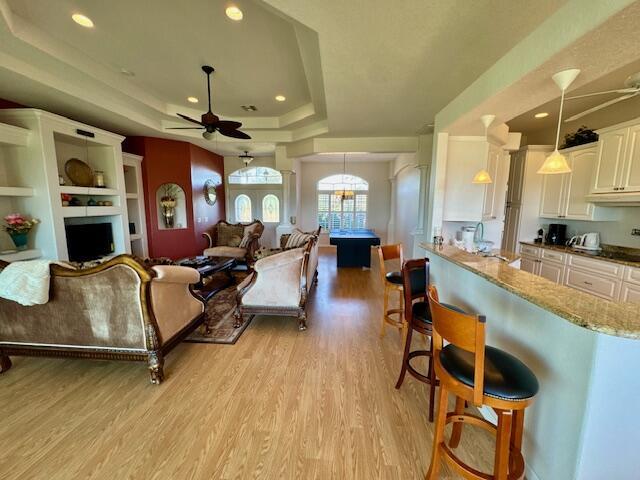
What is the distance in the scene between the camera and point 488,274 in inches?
63.7

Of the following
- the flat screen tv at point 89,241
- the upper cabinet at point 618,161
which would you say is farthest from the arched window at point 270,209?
the upper cabinet at point 618,161

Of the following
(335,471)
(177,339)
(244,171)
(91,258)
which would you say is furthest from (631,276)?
(244,171)

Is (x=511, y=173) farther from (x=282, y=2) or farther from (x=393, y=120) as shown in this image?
(x=282, y=2)

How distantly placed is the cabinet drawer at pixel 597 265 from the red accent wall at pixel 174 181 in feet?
23.1

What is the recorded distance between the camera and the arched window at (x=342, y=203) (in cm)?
841

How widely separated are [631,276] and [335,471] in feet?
11.9

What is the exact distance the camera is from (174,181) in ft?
18.8

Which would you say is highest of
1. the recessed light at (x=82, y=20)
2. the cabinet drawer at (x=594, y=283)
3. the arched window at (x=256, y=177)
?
the recessed light at (x=82, y=20)

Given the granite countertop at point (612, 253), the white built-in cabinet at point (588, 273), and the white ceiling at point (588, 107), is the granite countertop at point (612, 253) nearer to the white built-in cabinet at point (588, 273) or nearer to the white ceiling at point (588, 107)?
the white built-in cabinet at point (588, 273)

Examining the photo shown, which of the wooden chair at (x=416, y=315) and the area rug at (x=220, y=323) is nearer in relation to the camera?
the wooden chair at (x=416, y=315)

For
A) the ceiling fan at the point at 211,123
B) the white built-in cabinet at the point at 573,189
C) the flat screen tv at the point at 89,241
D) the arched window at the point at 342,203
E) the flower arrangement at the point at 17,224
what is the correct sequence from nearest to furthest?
the flower arrangement at the point at 17,224
the ceiling fan at the point at 211,123
the white built-in cabinet at the point at 573,189
the flat screen tv at the point at 89,241
the arched window at the point at 342,203

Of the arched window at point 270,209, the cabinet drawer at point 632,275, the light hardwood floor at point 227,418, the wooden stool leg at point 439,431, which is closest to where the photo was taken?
the wooden stool leg at point 439,431

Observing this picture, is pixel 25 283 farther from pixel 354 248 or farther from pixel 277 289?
pixel 354 248

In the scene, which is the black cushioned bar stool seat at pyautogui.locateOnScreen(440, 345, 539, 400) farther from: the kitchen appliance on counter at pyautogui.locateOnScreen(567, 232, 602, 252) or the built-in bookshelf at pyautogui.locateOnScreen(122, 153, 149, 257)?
the built-in bookshelf at pyautogui.locateOnScreen(122, 153, 149, 257)
